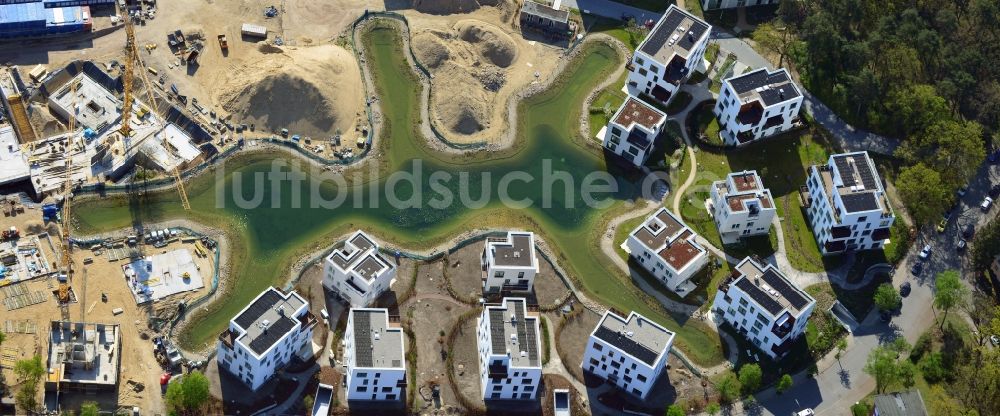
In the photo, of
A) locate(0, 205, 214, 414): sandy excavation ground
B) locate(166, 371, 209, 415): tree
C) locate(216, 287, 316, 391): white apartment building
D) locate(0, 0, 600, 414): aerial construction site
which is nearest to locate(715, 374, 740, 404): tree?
locate(0, 0, 600, 414): aerial construction site

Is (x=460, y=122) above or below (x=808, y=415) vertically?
above

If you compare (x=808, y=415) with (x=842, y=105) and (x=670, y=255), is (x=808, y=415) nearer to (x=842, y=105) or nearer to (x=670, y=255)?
(x=670, y=255)

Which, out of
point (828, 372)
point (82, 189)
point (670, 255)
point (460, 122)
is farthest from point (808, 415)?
point (82, 189)

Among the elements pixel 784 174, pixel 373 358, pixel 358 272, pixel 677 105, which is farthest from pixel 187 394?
pixel 784 174

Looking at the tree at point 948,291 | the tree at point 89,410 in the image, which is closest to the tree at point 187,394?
the tree at point 89,410

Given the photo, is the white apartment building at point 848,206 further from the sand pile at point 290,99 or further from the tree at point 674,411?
the sand pile at point 290,99

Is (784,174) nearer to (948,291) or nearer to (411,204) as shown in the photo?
(948,291)

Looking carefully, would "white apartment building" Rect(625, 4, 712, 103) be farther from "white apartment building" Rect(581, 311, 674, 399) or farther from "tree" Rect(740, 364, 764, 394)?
"tree" Rect(740, 364, 764, 394)
